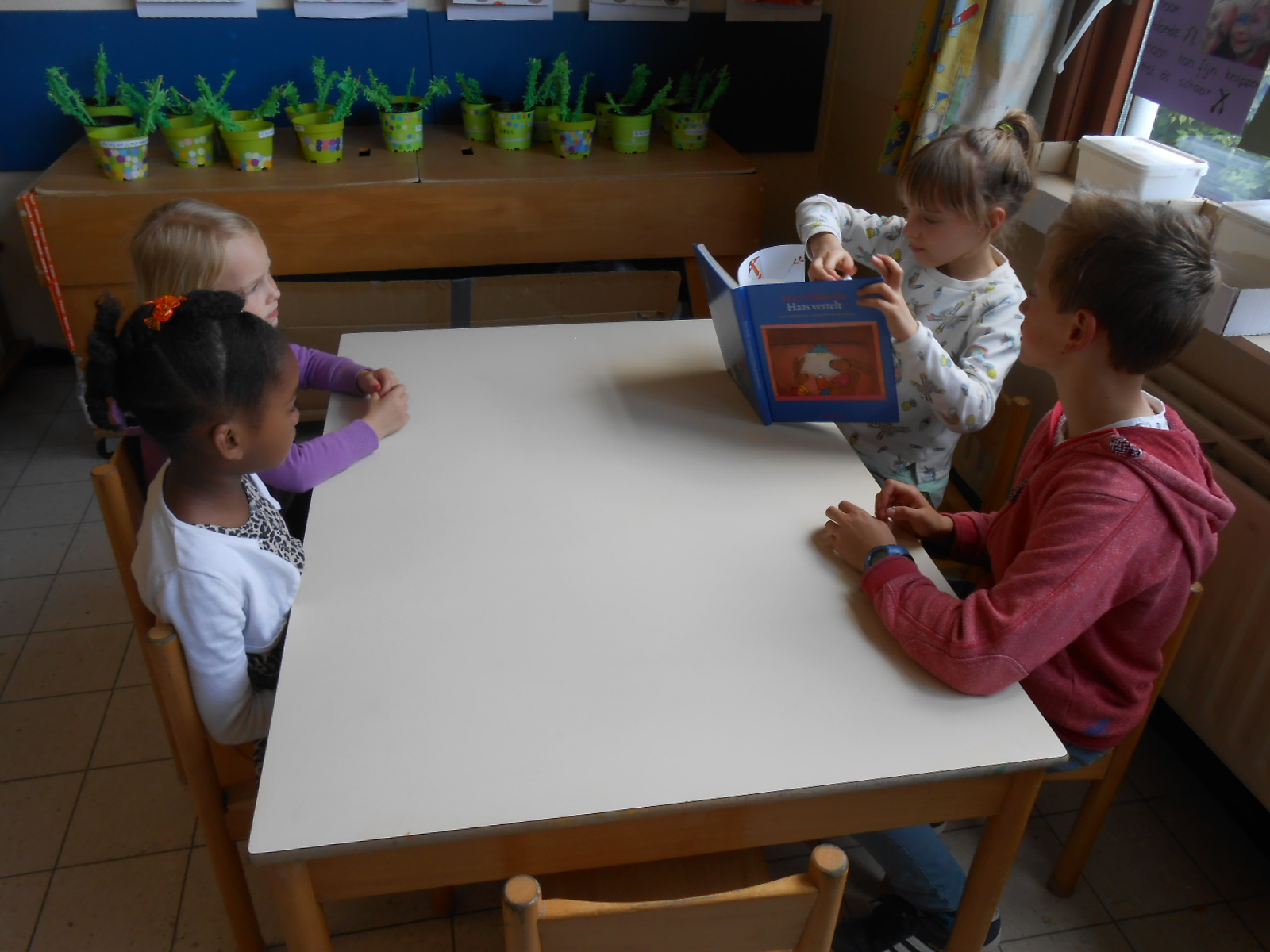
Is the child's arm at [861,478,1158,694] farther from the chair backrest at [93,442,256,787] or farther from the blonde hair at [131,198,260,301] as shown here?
the blonde hair at [131,198,260,301]

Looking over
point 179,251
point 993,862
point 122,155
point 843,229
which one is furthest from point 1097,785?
point 122,155

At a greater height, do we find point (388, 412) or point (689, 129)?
point (689, 129)

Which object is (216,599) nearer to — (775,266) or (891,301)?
(891,301)

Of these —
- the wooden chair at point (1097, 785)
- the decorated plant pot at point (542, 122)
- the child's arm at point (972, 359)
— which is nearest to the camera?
the wooden chair at point (1097, 785)

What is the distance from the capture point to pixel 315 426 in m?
2.74

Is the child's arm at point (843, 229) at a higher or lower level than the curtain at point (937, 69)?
lower

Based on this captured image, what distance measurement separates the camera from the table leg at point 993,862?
35.3 inches

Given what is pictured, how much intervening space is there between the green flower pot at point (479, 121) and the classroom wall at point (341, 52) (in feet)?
0.60

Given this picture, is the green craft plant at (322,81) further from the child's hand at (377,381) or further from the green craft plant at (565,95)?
the child's hand at (377,381)

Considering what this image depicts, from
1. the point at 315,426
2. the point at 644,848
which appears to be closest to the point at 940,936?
the point at 644,848

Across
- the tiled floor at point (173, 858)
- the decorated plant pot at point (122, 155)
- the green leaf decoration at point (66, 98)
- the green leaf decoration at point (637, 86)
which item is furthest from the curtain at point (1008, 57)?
the green leaf decoration at point (66, 98)

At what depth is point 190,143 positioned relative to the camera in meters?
2.40

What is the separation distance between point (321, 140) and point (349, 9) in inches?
19.3

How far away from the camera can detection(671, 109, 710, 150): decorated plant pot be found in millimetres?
2658
